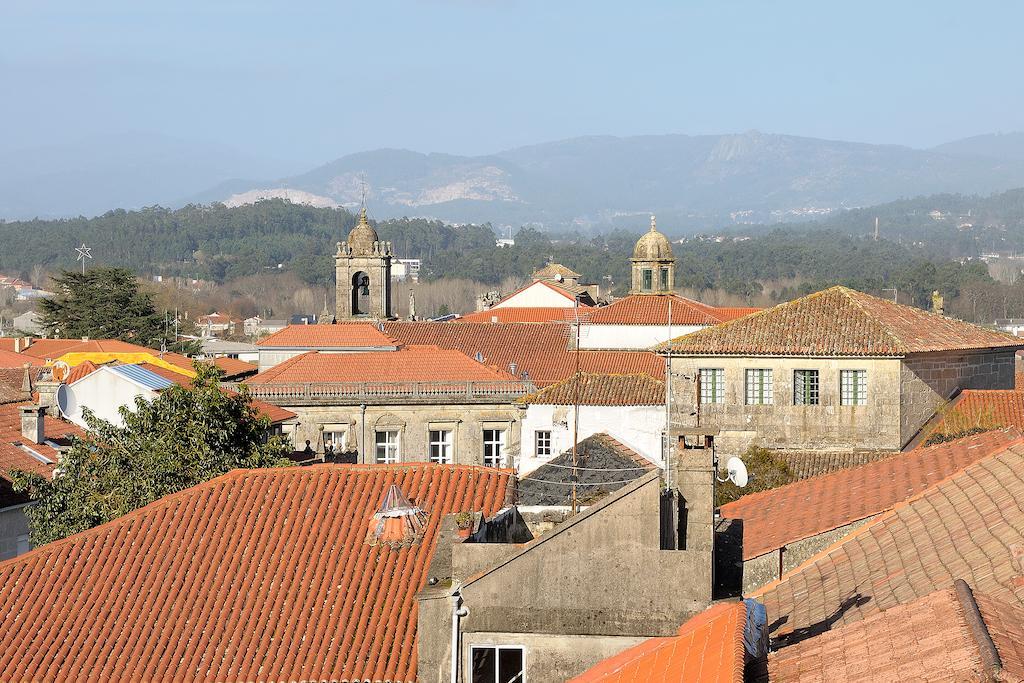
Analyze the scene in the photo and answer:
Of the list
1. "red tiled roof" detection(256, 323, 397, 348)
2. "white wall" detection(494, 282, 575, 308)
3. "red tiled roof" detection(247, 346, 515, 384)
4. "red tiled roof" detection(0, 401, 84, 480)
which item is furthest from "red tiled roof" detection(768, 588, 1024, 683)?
"white wall" detection(494, 282, 575, 308)

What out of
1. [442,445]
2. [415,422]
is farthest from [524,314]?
[442,445]

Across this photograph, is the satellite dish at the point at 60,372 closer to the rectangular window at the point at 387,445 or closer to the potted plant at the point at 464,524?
the rectangular window at the point at 387,445

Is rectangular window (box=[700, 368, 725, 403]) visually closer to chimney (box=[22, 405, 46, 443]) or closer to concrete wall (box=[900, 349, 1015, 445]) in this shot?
concrete wall (box=[900, 349, 1015, 445])

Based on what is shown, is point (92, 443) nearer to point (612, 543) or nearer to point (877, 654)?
point (612, 543)

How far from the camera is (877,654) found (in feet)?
32.4

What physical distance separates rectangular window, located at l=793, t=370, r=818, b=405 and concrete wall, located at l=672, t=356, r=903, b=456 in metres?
0.10

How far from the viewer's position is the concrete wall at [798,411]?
3628cm

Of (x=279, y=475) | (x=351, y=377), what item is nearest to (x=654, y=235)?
(x=351, y=377)

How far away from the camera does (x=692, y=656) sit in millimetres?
10656

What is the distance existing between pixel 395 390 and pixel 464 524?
40721 mm

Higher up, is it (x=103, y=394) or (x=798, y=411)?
(x=103, y=394)

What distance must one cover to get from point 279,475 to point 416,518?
101 inches

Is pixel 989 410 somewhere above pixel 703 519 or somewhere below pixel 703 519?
below

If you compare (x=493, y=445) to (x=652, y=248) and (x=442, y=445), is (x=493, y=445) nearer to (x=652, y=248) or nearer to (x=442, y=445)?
(x=442, y=445)
